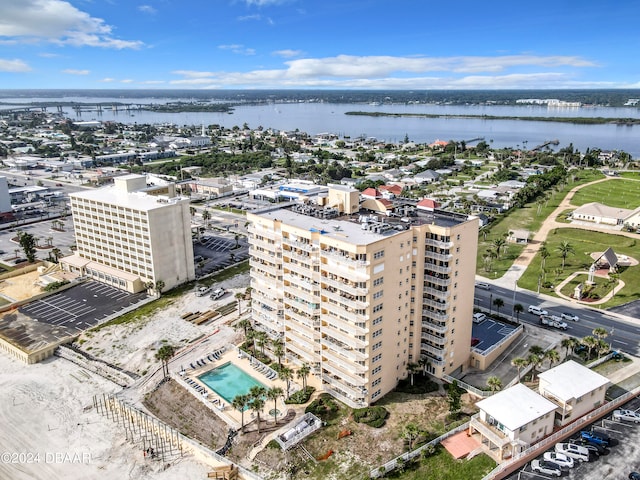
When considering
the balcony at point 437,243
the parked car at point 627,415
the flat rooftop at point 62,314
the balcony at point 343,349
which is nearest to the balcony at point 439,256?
the balcony at point 437,243

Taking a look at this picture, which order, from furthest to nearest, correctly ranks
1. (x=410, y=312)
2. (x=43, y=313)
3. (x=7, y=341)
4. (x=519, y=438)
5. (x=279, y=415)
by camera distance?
(x=43, y=313)
(x=7, y=341)
(x=410, y=312)
(x=279, y=415)
(x=519, y=438)

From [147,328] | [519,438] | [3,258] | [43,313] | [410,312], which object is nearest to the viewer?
[519,438]

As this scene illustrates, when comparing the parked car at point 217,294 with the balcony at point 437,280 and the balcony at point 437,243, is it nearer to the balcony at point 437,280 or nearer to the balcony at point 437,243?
the balcony at point 437,280

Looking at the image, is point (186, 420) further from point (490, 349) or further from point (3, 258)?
point (3, 258)

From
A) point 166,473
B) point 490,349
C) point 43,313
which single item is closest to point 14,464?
point 166,473

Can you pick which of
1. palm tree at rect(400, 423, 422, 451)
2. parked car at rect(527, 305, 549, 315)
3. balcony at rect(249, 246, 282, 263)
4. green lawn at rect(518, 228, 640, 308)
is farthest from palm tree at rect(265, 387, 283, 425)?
green lawn at rect(518, 228, 640, 308)
